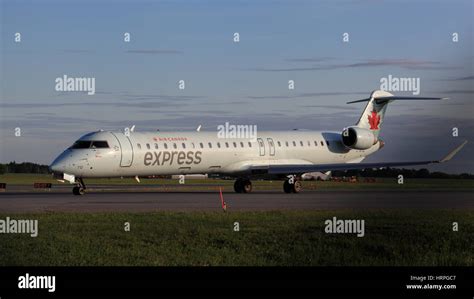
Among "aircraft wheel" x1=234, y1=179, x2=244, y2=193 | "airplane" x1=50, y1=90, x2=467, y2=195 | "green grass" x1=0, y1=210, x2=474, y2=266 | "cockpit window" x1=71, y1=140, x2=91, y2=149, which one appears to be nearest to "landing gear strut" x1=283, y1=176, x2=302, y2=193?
"airplane" x1=50, y1=90, x2=467, y2=195

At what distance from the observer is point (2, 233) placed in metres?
21.0

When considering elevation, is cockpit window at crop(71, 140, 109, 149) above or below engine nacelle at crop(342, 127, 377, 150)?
below

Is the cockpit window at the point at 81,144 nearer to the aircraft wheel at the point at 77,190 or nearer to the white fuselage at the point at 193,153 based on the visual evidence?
the white fuselage at the point at 193,153

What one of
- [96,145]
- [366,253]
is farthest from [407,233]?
[96,145]

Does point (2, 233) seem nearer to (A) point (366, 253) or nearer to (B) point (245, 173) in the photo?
(A) point (366, 253)

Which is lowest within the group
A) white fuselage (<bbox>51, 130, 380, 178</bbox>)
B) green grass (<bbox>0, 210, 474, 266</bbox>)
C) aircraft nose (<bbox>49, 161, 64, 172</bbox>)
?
green grass (<bbox>0, 210, 474, 266</bbox>)

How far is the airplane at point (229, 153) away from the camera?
1654 inches

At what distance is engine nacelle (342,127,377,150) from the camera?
166ft

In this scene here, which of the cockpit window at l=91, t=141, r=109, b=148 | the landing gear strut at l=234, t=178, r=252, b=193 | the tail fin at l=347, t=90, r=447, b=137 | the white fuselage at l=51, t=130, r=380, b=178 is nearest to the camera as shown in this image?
the white fuselage at l=51, t=130, r=380, b=178

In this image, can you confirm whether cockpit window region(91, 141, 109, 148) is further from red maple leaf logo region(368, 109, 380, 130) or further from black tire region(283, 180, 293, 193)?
red maple leaf logo region(368, 109, 380, 130)

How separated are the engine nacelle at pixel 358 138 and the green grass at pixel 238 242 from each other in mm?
24979

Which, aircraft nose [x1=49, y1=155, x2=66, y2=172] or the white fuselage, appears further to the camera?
the white fuselage

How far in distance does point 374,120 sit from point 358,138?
121 inches

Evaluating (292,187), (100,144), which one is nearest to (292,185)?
(292,187)
